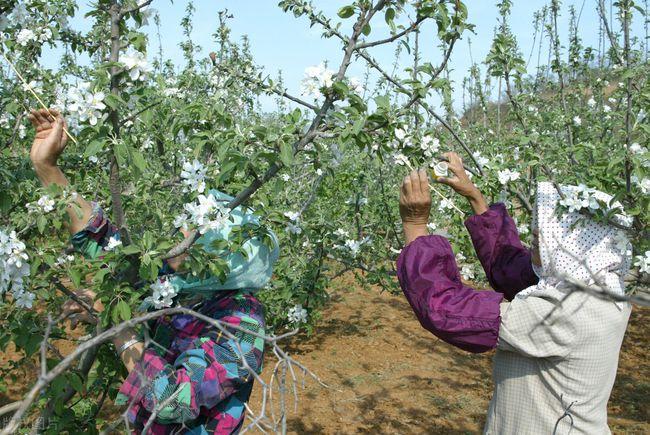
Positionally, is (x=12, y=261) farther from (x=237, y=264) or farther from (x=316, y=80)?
(x=316, y=80)

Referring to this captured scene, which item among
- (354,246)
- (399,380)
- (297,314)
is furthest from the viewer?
(297,314)

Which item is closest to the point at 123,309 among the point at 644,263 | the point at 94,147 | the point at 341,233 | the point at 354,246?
the point at 94,147

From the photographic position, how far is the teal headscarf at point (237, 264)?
1864mm

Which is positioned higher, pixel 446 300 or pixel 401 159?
pixel 401 159

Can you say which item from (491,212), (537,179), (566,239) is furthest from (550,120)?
(566,239)

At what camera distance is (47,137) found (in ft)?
5.57

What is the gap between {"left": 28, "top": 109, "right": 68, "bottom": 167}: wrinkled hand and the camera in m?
1.68

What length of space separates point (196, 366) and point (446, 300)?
73 cm

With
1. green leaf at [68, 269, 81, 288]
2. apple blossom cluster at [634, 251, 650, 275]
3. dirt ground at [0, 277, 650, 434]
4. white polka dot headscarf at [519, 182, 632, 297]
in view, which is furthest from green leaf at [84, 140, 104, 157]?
dirt ground at [0, 277, 650, 434]

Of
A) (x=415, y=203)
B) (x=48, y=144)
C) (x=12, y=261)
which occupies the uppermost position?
(x=48, y=144)

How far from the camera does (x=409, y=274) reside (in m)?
1.76

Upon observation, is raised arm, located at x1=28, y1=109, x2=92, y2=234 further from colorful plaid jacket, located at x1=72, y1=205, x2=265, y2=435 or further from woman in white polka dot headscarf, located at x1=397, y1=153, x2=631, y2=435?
woman in white polka dot headscarf, located at x1=397, y1=153, x2=631, y2=435

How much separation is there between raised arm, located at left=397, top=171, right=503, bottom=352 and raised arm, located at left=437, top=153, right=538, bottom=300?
Answer: 25 cm

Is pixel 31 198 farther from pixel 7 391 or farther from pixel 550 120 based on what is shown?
pixel 550 120
